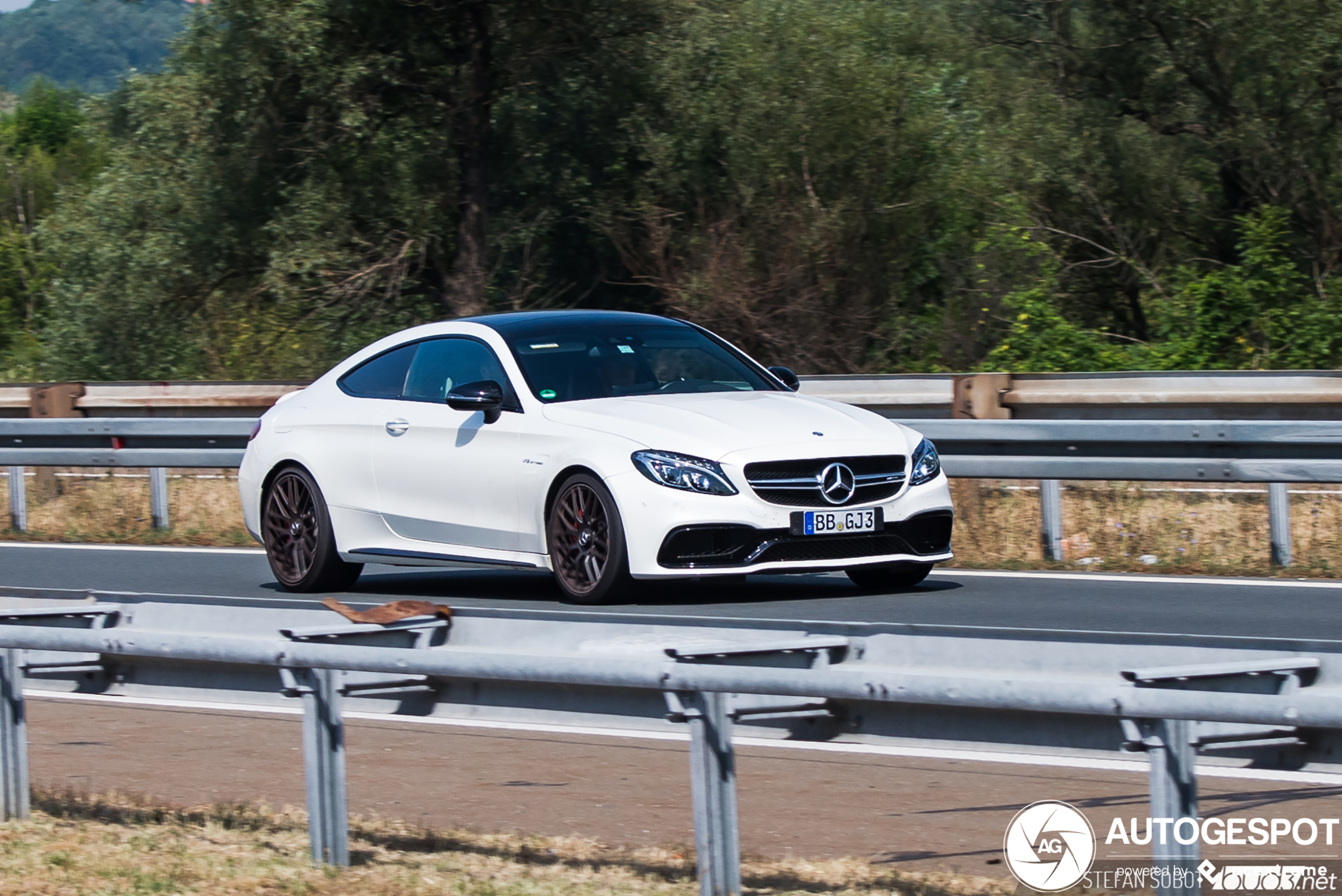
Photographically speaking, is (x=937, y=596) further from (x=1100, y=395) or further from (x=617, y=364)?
(x=1100, y=395)

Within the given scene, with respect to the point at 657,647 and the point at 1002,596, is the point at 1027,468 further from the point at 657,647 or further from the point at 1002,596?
the point at 657,647

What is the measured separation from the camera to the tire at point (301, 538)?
10578mm

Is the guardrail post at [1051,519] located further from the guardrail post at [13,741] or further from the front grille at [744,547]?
the guardrail post at [13,741]

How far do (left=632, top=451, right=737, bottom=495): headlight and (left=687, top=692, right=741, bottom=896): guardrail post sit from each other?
14.4 feet

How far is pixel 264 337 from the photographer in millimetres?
25344

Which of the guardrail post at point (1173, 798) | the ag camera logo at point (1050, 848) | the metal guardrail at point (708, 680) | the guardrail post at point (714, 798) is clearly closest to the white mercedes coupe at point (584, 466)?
the metal guardrail at point (708, 680)

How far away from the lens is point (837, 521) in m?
8.92

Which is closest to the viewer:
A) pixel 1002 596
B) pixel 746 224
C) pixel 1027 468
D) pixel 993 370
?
pixel 1002 596

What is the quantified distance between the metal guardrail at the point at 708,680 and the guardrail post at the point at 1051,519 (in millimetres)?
7031

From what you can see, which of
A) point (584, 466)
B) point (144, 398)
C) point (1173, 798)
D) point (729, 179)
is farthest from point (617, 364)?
point (729, 179)

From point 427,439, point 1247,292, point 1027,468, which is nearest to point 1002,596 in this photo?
point 1027,468

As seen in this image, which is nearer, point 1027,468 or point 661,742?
point 661,742

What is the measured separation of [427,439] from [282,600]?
4550 mm

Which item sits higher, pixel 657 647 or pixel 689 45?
pixel 689 45
